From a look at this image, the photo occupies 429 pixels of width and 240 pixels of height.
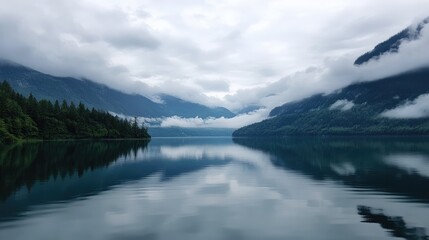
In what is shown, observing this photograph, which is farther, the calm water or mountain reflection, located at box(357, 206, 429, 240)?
the calm water

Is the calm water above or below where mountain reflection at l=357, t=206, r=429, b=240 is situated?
above

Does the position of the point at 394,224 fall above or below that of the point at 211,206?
below

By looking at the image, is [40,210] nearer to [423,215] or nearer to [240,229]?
[240,229]

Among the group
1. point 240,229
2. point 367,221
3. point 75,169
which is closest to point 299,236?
point 240,229

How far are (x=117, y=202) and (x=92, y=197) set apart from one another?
12.2 feet

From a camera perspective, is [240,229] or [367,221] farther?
[367,221]

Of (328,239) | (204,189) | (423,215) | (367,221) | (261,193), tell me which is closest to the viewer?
(328,239)

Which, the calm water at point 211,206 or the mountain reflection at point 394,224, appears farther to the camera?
the calm water at point 211,206

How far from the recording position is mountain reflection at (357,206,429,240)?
2308 cm

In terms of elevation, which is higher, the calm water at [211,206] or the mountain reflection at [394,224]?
the calm water at [211,206]

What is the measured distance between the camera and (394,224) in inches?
1011

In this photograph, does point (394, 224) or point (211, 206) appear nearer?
point (394, 224)

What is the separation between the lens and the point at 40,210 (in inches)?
1171

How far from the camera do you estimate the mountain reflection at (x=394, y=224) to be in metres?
23.1
